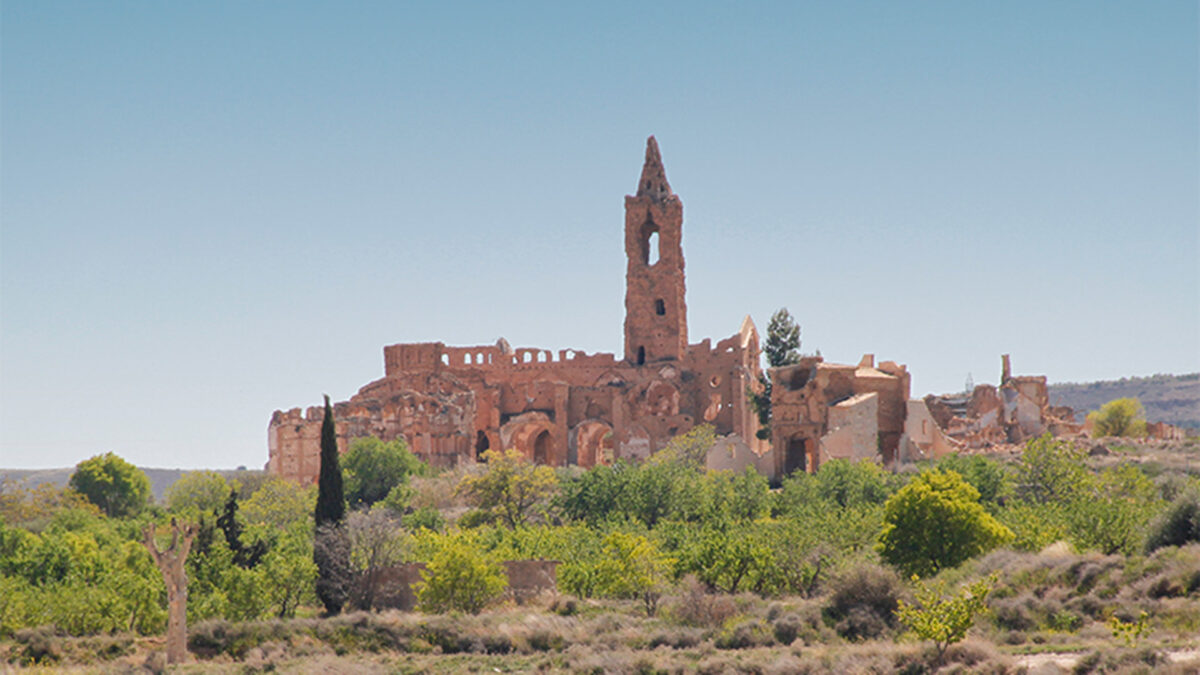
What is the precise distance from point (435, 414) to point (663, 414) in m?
10.1

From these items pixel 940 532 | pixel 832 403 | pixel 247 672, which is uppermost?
pixel 832 403

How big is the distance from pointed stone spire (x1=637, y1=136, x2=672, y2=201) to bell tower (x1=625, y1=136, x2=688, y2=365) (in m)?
0.10

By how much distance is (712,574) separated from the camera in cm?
3334

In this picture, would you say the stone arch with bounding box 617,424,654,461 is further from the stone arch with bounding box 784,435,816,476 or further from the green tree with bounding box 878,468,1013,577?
the green tree with bounding box 878,468,1013,577

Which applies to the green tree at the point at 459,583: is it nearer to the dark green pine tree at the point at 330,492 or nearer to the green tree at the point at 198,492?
the dark green pine tree at the point at 330,492

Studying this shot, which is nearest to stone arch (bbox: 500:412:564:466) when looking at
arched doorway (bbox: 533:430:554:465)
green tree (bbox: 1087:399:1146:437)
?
arched doorway (bbox: 533:430:554:465)

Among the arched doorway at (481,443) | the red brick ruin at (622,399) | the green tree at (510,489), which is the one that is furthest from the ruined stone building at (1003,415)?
the arched doorway at (481,443)

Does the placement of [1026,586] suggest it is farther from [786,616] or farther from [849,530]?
[849,530]

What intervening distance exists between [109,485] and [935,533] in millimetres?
44091

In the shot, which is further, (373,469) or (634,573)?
(373,469)

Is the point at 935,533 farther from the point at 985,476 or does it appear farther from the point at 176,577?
the point at 176,577

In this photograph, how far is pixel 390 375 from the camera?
6825cm

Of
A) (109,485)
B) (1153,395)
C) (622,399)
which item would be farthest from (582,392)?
(1153,395)

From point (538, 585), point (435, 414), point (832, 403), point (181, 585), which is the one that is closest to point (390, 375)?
point (435, 414)
